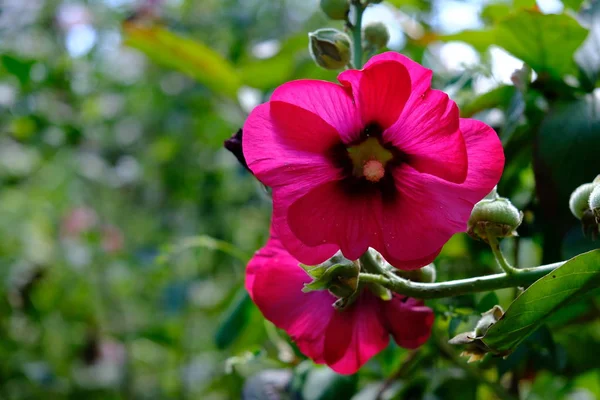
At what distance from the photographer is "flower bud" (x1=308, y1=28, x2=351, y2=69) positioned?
51 cm

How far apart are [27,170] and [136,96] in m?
0.57

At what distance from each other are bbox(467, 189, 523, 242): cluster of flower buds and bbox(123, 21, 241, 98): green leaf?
79 cm

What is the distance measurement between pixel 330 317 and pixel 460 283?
0.42ft

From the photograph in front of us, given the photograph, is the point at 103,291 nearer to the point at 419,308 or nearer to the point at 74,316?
the point at 74,316

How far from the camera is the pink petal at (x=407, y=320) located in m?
0.50

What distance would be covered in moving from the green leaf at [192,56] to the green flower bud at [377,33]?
0.61 meters

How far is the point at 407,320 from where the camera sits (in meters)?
0.50

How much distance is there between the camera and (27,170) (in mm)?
2250

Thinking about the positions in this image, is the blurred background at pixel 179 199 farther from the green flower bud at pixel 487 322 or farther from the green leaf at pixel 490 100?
the green flower bud at pixel 487 322

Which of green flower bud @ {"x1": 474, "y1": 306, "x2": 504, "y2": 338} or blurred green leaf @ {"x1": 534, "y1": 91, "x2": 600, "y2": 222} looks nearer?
green flower bud @ {"x1": 474, "y1": 306, "x2": 504, "y2": 338}

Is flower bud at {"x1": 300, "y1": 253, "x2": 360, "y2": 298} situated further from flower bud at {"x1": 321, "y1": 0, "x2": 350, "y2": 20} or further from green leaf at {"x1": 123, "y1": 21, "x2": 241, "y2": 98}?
green leaf at {"x1": 123, "y1": 21, "x2": 241, "y2": 98}

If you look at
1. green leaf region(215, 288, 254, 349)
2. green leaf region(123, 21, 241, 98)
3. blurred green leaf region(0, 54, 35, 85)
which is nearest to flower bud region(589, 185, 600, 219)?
green leaf region(215, 288, 254, 349)

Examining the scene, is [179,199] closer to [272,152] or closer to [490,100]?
[490,100]

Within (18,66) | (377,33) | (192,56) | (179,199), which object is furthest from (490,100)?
(179,199)
